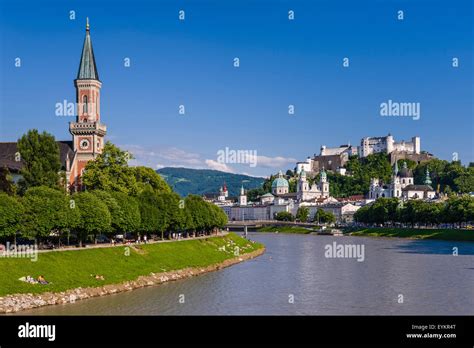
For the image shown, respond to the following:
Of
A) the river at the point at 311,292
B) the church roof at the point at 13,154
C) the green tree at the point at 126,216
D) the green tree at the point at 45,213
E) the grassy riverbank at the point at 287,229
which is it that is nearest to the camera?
the river at the point at 311,292

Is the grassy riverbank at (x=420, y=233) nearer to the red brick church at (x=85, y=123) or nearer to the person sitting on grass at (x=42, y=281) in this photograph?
the red brick church at (x=85, y=123)

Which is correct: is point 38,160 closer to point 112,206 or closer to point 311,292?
point 112,206

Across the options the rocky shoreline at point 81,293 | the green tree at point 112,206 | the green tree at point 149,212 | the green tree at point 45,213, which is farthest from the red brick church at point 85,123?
the green tree at point 45,213

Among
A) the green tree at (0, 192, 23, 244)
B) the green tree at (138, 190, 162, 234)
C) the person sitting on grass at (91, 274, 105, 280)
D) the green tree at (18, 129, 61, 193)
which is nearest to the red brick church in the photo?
the green tree at (18, 129, 61, 193)

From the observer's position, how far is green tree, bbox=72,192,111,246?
5884 cm

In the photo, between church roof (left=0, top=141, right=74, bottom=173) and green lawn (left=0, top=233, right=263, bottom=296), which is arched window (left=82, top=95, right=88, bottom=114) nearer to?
church roof (left=0, top=141, right=74, bottom=173)

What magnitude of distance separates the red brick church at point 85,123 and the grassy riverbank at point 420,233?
188 feet

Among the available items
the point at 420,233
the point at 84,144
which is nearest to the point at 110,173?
the point at 84,144

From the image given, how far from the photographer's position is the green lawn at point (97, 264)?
45.0m

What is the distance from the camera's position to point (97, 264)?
53.6 m

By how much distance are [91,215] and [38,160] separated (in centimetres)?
1518
